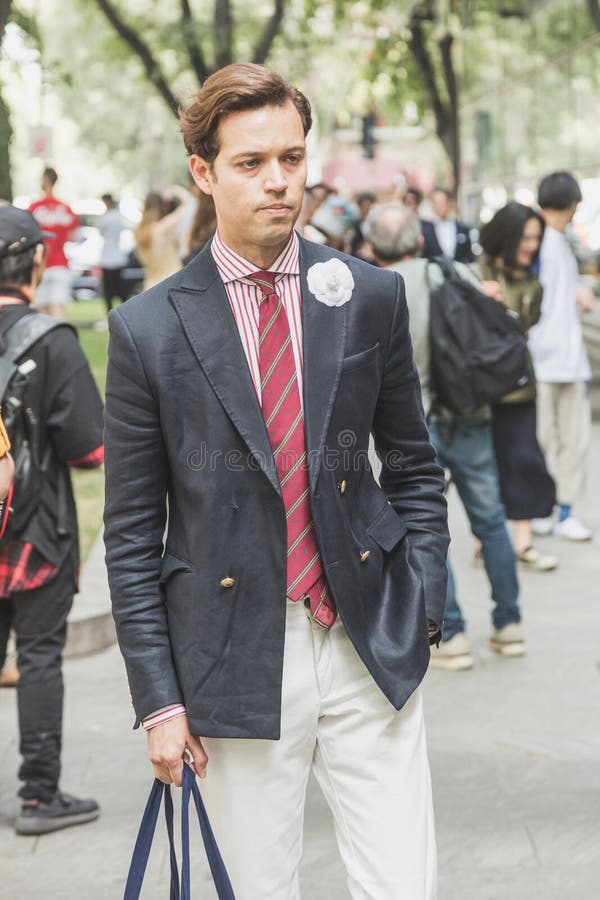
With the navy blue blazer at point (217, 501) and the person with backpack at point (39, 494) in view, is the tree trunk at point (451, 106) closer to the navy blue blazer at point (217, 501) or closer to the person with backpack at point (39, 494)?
the person with backpack at point (39, 494)

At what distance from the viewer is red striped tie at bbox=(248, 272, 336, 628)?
2648 millimetres

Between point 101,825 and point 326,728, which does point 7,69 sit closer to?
point 101,825

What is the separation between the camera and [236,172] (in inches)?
102

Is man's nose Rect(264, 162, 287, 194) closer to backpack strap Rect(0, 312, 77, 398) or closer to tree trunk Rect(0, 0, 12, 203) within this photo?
backpack strap Rect(0, 312, 77, 398)

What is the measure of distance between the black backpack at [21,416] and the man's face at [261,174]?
1982 mm

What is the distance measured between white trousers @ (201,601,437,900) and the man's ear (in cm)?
79

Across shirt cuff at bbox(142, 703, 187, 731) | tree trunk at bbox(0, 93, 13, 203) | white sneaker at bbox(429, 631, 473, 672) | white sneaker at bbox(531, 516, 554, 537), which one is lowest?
white sneaker at bbox(429, 631, 473, 672)

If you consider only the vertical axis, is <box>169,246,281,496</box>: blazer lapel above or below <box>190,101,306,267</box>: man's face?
below

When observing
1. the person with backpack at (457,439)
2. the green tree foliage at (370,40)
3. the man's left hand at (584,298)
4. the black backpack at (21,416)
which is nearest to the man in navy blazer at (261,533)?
the black backpack at (21,416)

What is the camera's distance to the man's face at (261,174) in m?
2.56

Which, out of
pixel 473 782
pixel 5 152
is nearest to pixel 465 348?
pixel 473 782

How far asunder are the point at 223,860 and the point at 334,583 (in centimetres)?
56

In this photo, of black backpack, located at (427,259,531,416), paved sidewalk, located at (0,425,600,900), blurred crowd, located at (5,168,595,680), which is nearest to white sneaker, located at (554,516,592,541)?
blurred crowd, located at (5,168,595,680)

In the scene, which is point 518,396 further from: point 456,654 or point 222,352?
point 222,352
